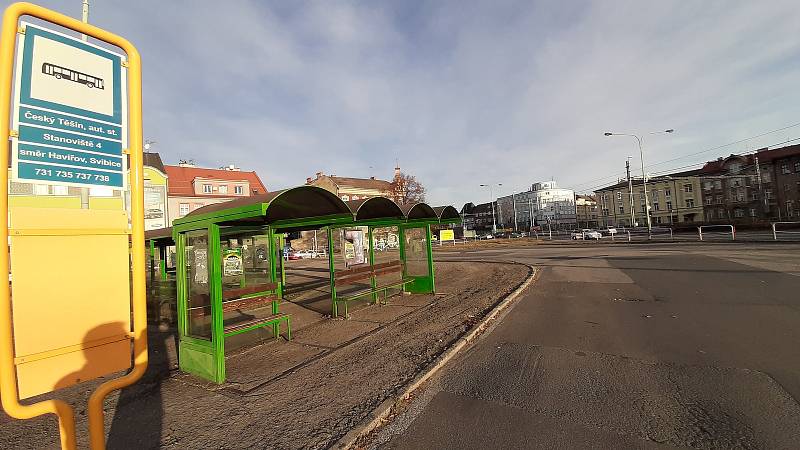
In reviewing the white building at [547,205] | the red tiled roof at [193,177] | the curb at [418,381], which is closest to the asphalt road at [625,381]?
the curb at [418,381]

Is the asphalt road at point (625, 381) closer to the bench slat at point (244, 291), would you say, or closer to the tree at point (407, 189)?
the bench slat at point (244, 291)

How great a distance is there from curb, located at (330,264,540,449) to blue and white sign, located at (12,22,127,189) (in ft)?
8.92

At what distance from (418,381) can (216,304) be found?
9.86 ft

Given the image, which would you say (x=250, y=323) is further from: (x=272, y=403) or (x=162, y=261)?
(x=162, y=261)

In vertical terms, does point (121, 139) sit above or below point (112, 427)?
above

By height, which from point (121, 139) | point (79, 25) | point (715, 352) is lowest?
point (715, 352)

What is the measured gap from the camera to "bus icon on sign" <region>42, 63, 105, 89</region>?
74.2 inches

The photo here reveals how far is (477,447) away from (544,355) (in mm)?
2473

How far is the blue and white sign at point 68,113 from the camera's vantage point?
5.86ft

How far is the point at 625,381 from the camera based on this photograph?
4.10m

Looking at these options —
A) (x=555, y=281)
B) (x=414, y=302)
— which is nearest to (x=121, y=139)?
(x=414, y=302)

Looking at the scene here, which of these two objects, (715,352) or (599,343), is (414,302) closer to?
(599,343)

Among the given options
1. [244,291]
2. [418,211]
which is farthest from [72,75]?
[418,211]

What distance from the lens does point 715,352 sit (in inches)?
189
